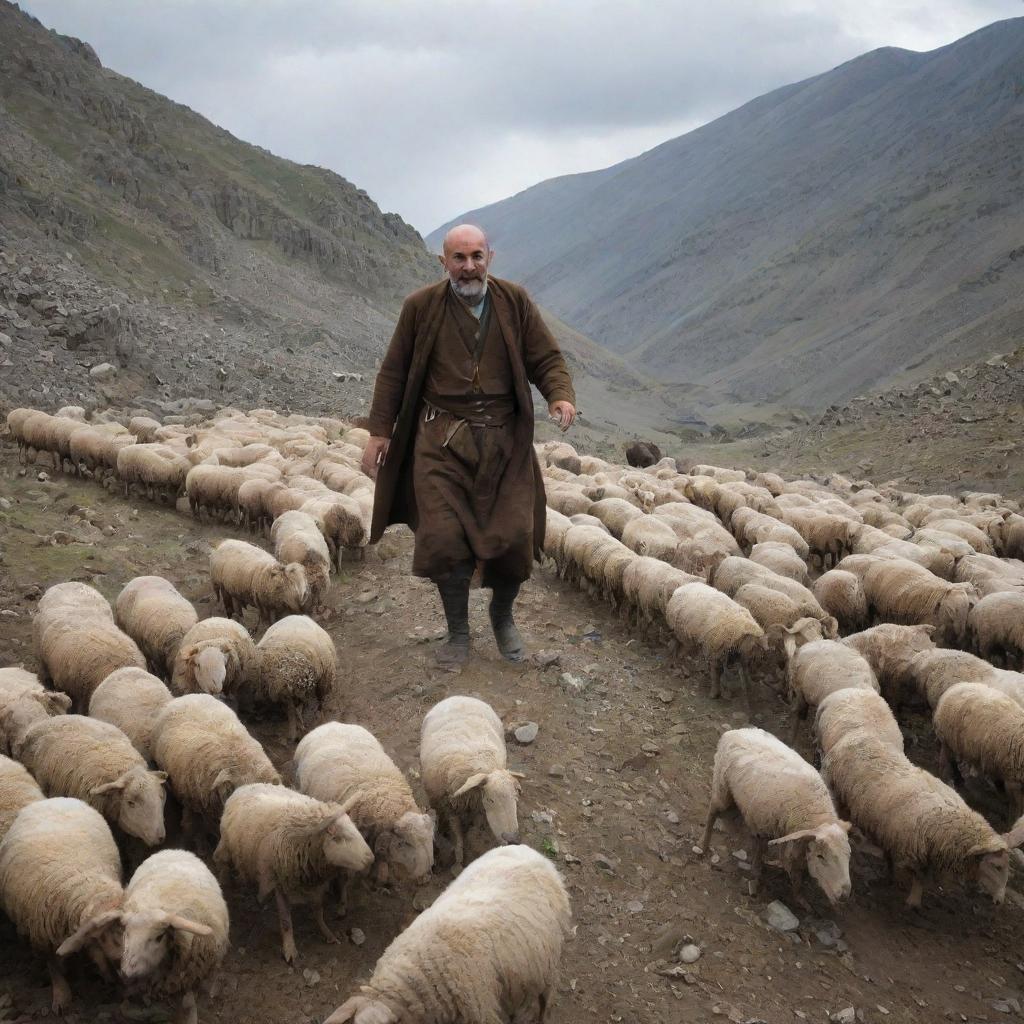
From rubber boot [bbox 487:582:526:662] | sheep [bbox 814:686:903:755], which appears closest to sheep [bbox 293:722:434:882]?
rubber boot [bbox 487:582:526:662]

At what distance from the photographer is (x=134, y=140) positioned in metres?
42.0

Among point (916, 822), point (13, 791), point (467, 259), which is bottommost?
point (916, 822)

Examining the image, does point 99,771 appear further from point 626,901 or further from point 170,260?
point 170,260

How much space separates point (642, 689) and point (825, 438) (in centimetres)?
2161

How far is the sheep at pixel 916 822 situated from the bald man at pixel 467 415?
235 centimetres

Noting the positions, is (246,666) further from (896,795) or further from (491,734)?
(896,795)

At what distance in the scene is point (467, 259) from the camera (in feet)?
17.2

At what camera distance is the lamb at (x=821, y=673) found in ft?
18.3

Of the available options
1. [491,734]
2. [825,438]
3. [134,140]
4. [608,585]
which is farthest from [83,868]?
[134,140]

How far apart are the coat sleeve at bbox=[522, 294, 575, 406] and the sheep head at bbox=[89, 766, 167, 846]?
323cm

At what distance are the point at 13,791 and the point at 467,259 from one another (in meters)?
3.69

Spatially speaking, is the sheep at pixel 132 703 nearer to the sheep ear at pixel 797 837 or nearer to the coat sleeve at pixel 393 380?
the coat sleeve at pixel 393 380

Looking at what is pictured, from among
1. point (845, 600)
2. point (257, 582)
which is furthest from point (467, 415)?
point (845, 600)

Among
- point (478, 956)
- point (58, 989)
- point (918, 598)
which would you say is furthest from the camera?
point (918, 598)
